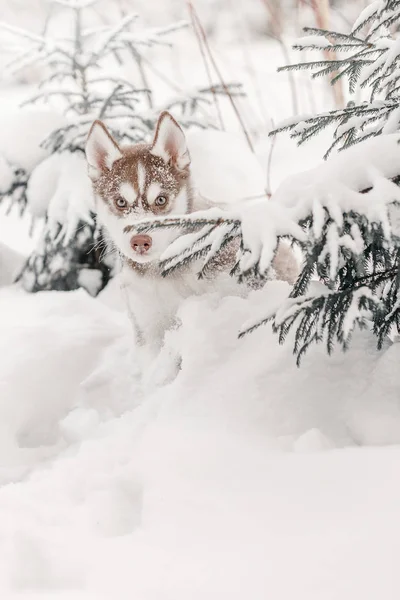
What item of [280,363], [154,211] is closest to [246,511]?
[280,363]

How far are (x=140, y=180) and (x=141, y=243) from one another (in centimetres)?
38

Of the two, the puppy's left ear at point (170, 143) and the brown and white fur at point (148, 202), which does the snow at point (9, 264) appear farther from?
the puppy's left ear at point (170, 143)

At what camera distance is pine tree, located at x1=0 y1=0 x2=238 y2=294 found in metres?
4.18

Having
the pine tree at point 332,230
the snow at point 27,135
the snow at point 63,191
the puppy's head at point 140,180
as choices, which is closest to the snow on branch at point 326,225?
the pine tree at point 332,230

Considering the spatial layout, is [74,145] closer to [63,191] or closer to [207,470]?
[63,191]

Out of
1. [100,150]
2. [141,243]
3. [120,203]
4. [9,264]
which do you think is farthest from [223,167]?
[9,264]

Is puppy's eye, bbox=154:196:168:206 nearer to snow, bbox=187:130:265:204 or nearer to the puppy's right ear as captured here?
the puppy's right ear

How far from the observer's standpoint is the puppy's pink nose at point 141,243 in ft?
7.92

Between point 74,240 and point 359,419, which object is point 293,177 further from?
point 74,240

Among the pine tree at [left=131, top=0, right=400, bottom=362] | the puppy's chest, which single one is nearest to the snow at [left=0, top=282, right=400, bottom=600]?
the puppy's chest

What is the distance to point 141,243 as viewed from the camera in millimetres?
2418

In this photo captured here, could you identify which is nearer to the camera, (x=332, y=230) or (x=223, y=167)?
(x=332, y=230)

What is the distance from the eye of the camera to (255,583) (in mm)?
1105

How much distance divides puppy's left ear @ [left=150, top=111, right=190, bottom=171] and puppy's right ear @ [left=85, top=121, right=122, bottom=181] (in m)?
0.20
